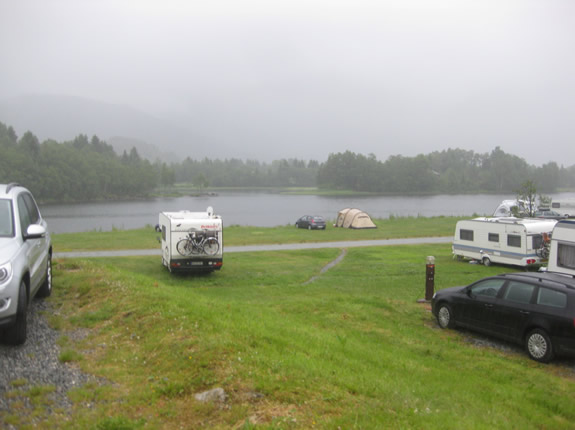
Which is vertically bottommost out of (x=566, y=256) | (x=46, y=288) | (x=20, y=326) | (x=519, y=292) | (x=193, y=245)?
(x=193, y=245)

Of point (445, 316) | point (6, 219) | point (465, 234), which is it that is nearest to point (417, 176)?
point (465, 234)

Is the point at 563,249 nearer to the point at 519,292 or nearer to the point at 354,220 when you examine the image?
the point at 519,292

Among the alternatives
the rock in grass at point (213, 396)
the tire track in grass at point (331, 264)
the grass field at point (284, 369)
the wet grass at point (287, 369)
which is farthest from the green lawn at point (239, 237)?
the rock in grass at point (213, 396)

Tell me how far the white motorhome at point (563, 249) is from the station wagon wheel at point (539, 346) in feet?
26.6

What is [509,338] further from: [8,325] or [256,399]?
[8,325]

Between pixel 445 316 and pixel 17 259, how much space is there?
8.88 m

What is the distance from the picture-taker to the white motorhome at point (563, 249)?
1584 cm

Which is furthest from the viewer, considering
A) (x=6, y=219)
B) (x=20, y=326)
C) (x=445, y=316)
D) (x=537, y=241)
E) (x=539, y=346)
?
(x=537, y=241)

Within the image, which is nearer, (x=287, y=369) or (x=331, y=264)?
(x=287, y=369)

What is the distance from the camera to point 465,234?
1038 inches

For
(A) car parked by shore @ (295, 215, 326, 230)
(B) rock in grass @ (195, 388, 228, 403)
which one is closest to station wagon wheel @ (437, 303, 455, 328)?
(B) rock in grass @ (195, 388, 228, 403)

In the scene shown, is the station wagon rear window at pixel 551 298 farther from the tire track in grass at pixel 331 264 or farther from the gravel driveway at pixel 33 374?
the tire track in grass at pixel 331 264

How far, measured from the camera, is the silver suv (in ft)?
18.3

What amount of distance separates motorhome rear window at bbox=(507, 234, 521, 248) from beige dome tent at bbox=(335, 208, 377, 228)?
23072mm
